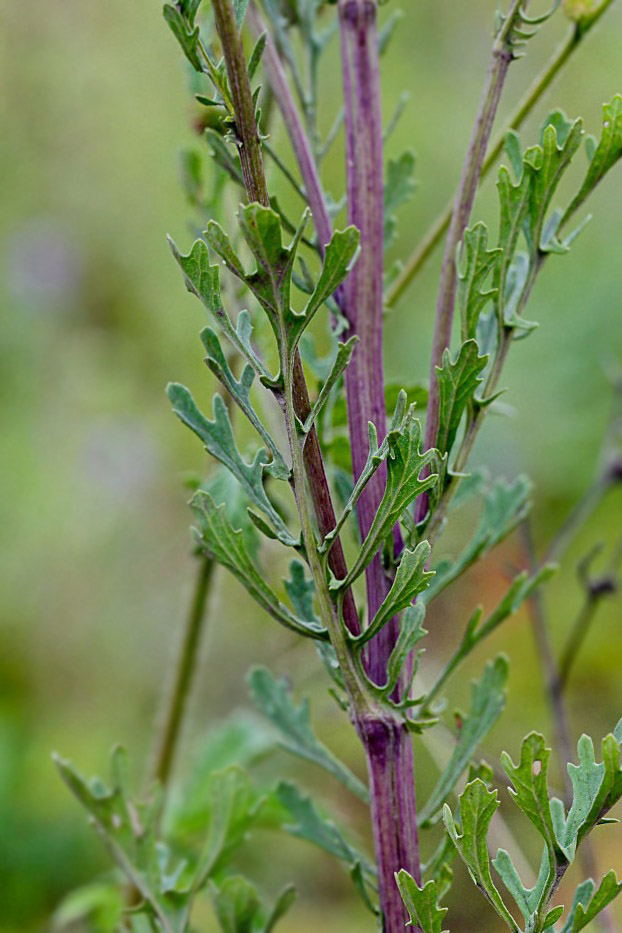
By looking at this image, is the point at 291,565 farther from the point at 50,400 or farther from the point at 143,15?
the point at 143,15

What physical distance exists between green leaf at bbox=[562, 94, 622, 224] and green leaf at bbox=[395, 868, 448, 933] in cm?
23

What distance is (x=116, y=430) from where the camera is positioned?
165 cm

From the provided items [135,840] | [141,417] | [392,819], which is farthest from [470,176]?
[141,417]

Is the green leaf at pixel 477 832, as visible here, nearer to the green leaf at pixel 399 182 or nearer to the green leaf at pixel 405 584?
the green leaf at pixel 405 584

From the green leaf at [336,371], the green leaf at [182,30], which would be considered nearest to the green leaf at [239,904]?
the green leaf at [336,371]

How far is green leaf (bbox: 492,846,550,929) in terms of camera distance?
0.33m

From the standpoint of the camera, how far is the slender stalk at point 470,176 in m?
0.39

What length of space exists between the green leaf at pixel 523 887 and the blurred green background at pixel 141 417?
520 mm

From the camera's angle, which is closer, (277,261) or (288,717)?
(277,261)

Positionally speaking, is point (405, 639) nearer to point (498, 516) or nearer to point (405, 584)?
point (405, 584)

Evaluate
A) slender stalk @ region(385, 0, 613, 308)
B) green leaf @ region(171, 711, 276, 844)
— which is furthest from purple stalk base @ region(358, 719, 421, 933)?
green leaf @ region(171, 711, 276, 844)

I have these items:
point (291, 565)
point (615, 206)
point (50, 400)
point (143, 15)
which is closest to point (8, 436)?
point (50, 400)

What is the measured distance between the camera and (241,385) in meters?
0.35

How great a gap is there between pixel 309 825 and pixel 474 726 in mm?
102
